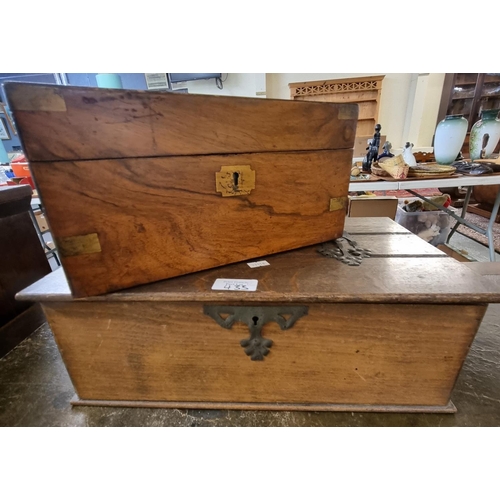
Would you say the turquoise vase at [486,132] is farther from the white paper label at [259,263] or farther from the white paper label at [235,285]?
the white paper label at [235,285]

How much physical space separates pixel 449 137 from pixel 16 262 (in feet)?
7.34

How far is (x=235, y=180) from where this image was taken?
2.10 feet

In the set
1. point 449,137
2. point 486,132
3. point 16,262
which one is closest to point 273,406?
point 16,262

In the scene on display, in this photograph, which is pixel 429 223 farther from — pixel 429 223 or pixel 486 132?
pixel 486 132

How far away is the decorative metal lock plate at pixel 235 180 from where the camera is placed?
2.06 feet

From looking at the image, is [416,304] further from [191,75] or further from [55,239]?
[191,75]

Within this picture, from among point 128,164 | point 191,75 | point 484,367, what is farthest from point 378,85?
point 128,164

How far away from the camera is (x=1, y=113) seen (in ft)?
9.69

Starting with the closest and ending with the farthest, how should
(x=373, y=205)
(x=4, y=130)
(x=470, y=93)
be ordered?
(x=373, y=205) → (x=4, y=130) → (x=470, y=93)

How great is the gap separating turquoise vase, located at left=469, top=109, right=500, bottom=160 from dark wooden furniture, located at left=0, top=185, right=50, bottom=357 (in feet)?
7.80

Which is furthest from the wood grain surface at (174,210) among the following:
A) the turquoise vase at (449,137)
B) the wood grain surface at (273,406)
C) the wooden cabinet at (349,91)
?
the wooden cabinet at (349,91)

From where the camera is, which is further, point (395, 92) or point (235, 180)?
point (395, 92)

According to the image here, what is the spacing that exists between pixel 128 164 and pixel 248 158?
0.27 meters

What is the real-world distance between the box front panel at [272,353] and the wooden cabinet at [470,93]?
472 cm
